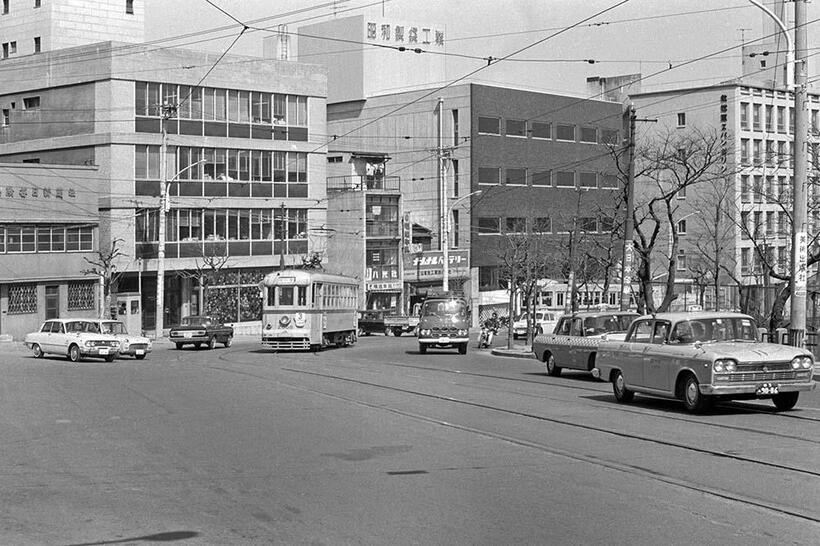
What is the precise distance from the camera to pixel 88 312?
6303 cm

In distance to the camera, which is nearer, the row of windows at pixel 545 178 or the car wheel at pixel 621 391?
the car wheel at pixel 621 391

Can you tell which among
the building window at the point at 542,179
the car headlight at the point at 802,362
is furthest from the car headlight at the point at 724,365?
the building window at the point at 542,179

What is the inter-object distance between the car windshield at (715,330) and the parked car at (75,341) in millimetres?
25561

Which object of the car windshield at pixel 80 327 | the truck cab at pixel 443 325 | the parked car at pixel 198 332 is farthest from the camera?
the parked car at pixel 198 332

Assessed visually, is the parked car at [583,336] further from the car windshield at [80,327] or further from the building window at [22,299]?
the building window at [22,299]

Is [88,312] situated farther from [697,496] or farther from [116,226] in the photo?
[697,496]

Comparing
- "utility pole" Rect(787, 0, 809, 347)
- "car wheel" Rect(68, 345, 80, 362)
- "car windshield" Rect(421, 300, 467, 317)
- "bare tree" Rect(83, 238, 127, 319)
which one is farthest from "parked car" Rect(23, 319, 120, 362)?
"utility pole" Rect(787, 0, 809, 347)

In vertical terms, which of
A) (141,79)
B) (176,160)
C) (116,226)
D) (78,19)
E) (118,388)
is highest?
(78,19)

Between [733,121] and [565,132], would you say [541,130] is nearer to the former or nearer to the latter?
[565,132]

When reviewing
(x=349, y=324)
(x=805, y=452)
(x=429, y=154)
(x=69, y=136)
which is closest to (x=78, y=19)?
(x=69, y=136)

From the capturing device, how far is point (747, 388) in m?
17.1

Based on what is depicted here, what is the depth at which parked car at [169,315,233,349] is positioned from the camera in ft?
169

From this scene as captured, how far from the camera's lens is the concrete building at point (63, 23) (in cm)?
7625

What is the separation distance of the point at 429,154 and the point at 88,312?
39136 millimetres
